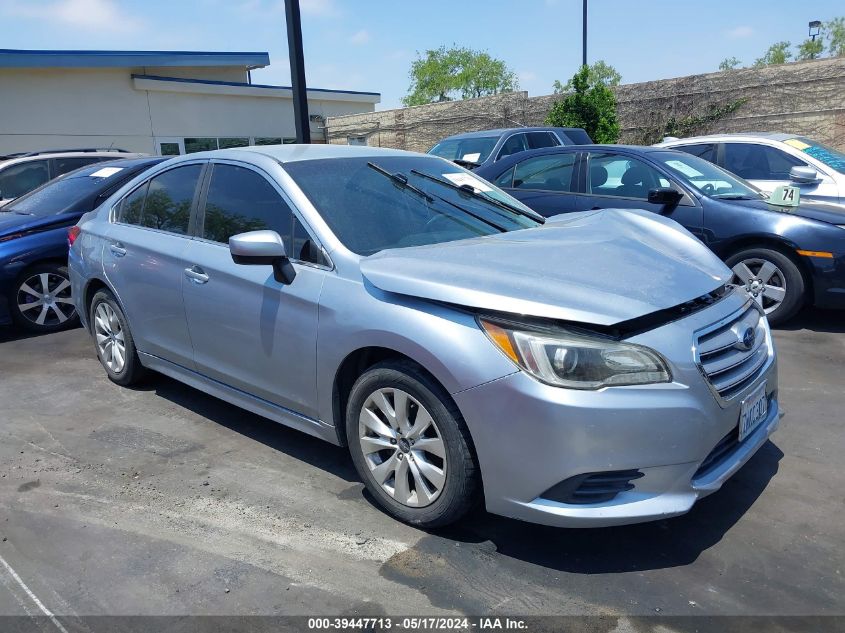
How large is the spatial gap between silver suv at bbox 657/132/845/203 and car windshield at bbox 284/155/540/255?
4896 mm

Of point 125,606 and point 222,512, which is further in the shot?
point 222,512

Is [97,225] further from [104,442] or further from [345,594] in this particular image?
[345,594]

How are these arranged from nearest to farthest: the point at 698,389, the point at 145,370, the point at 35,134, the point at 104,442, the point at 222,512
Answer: the point at 698,389
the point at 222,512
the point at 104,442
the point at 145,370
the point at 35,134

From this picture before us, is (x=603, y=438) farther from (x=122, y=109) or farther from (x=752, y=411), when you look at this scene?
(x=122, y=109)

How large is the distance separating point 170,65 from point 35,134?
4945mm

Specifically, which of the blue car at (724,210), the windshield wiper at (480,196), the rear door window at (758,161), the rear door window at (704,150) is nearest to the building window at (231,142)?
the rear door window at (704,150)

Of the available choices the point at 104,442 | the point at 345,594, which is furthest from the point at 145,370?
the point at 345,594

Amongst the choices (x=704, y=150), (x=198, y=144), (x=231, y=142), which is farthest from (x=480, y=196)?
(x=231, y=142)

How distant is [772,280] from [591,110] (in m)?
12.4

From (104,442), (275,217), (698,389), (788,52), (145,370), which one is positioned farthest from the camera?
(788,52)

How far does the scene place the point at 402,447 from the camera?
317cm

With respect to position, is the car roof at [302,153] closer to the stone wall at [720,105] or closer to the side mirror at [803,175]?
the side mirror at [803,175]

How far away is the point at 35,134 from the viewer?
19891mm

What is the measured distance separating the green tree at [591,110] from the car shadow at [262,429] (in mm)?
14645
